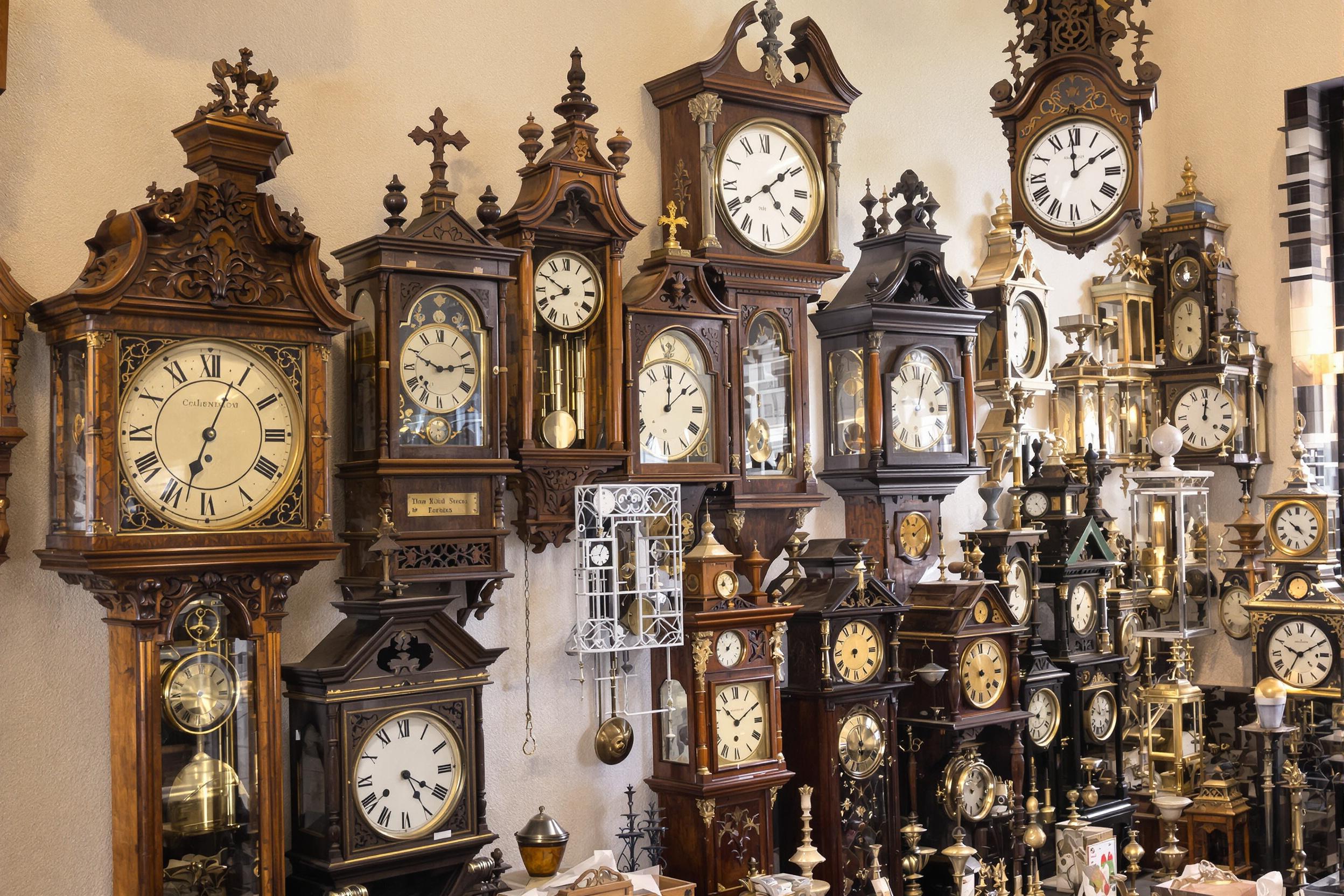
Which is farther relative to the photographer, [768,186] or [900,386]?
[900,386]

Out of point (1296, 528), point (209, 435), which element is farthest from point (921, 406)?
point (209, 435)

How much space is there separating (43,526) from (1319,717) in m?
6.06

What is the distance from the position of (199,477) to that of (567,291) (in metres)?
1.56

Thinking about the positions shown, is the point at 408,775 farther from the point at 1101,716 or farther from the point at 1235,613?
the point at 1235,613

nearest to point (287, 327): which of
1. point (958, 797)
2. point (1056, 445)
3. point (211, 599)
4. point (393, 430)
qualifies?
point (393, 430)

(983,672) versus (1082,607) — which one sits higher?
(1082,607)

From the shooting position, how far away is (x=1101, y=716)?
22.0ft

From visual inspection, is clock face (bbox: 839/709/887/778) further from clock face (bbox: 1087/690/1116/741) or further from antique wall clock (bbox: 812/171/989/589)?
clock face (bbox: 1087/690/1116/741)

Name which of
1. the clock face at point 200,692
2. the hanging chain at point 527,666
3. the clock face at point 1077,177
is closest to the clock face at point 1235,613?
the clock face at point 1077,177

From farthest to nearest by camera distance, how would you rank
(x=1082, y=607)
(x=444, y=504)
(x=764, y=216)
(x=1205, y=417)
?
(x=1205, y=417) → (x=1082, y=607) → (x=764, y=216) → (x=444, y=504)

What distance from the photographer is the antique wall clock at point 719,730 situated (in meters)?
5.02

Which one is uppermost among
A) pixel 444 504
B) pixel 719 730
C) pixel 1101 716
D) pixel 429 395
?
pixel 429 395

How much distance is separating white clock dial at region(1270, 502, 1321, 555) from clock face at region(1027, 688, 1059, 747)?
1.46 meters

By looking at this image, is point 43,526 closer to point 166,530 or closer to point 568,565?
point 166,530
